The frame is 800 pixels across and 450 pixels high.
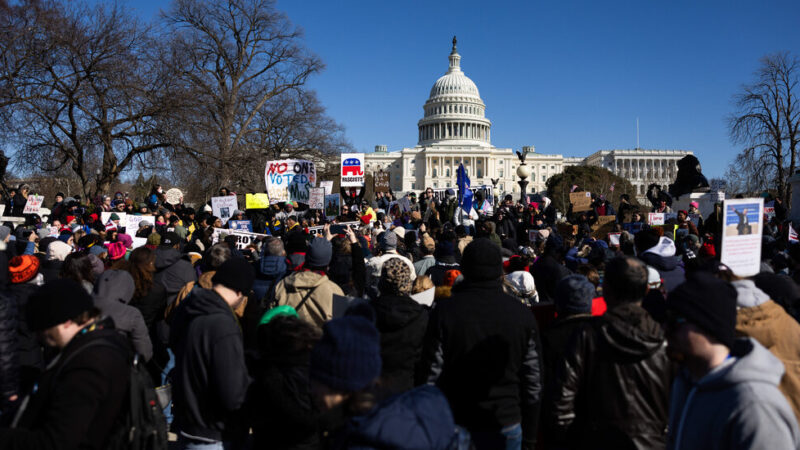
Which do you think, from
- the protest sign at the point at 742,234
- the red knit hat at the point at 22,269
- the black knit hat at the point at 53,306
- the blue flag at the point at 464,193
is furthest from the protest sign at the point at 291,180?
the black knit hat at the point at 53,306

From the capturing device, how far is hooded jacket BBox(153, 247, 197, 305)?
505cm

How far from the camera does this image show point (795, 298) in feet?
12.2

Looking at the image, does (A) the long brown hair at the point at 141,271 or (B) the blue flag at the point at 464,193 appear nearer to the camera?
(A) the long brown hair at the point at 141,271

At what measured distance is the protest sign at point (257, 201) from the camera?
1180 centimetres

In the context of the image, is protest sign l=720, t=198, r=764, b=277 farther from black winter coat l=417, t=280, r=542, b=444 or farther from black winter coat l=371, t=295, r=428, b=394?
black winter coat l=371, t=295, r=428, b=394

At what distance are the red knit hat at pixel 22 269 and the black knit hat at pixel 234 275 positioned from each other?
87.6 inches

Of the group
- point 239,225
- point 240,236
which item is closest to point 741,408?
point 240,236

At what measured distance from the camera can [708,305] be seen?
79.1 inches

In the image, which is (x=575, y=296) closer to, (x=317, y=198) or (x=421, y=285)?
(x=421, y=285)

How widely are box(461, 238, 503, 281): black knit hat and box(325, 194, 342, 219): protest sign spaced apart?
29.2 feet

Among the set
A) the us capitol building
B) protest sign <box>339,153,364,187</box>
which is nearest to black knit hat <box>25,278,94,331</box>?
protest sign <box>339,153,364,187</box>

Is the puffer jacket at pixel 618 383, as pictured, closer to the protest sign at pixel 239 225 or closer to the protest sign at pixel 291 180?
the protest sign at pixel 239 225

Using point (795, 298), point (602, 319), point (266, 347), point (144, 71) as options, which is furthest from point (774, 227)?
point (144, 71)

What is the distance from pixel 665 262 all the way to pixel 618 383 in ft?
8.36
